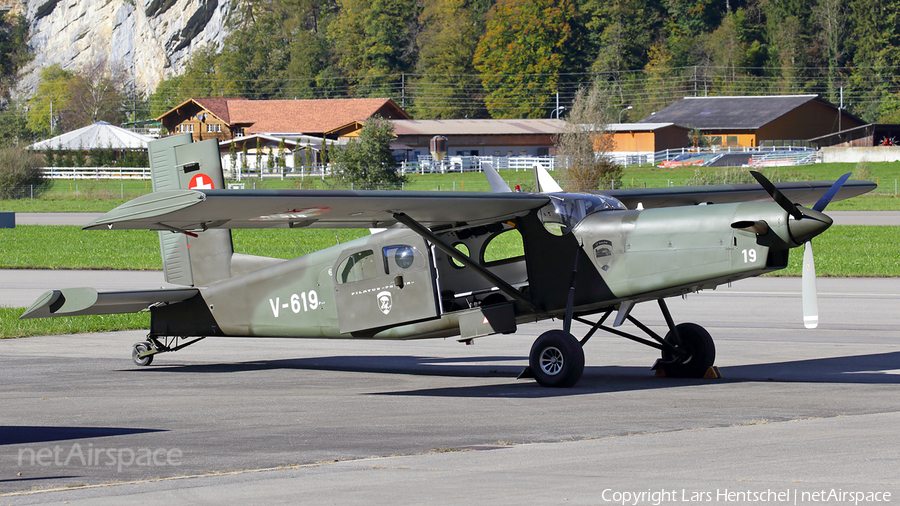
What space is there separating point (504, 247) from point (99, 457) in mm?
5610

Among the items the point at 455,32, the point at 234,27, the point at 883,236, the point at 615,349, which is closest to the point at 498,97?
the point at 455,32

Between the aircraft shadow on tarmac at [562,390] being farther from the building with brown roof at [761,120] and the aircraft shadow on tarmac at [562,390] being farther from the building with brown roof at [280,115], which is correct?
the building with brown roof at [280,115]

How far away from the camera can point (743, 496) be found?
6.35 metres

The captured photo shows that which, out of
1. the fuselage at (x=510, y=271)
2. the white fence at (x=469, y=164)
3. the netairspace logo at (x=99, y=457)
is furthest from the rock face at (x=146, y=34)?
the netairspace logo at (x=99, y=457)

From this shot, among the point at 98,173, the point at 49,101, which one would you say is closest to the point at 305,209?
the point at 98,173

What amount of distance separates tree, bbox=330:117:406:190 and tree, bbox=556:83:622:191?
11.3 metres

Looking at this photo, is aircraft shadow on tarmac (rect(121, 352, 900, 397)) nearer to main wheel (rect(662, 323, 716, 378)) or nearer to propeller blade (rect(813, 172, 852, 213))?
main wheel (rect(662, 323, 716, 378))

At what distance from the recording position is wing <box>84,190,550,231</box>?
9305 millimetres

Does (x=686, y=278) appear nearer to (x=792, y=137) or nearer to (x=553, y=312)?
(x=553, y=312)

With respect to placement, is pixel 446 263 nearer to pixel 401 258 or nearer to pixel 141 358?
pixel 401 258

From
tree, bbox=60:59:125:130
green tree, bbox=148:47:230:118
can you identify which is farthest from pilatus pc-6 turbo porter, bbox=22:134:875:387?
tree, bbox=60:59:125:130

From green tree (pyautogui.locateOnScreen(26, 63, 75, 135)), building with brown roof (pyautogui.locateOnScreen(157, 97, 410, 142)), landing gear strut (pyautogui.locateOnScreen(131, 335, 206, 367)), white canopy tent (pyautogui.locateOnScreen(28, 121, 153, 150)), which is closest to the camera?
landing gear strut (pyautogui.locateOnScreen(131, 335, 206, 367))

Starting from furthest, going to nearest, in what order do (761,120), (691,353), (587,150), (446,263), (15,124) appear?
(15,124)
(761,120)
(587,150)
(446,263)
(691,353)

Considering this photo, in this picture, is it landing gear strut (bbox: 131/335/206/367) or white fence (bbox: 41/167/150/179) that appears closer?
landing gear strut (bbox: 131/335/206/367)
